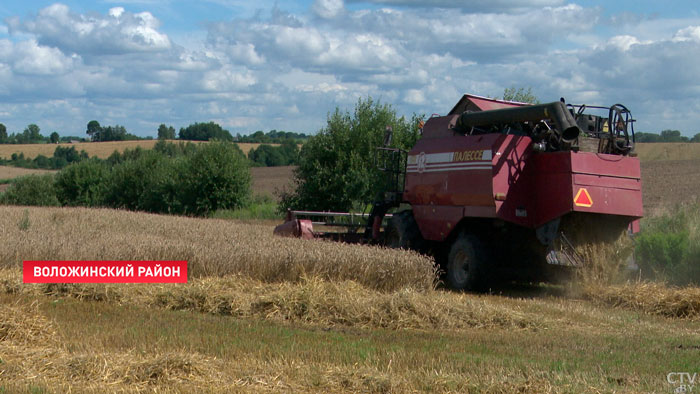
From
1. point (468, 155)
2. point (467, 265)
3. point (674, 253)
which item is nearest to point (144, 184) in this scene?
point (467, 265)

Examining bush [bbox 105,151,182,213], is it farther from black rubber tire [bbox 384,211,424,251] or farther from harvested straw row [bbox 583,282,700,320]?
harvested straw row [bbox 583,282,700,320]

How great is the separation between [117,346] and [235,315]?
2.33 m

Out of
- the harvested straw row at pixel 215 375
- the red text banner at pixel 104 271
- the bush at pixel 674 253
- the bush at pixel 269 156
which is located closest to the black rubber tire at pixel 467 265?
the bush at pixel 674 253

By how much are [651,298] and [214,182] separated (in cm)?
3050

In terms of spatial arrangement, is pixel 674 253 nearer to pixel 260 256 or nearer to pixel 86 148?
pixel 260 256

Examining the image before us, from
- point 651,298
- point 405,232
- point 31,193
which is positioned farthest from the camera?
point 31,193

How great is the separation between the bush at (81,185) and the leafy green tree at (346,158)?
19284 mm

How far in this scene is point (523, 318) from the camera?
941 centimetres

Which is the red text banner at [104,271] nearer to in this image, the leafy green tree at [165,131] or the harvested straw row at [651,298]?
the harvested straw row at [651,298]

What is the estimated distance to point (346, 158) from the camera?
3073cm

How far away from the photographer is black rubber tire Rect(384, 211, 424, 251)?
14.2 meters

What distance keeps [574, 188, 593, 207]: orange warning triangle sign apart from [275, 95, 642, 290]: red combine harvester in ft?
0.05

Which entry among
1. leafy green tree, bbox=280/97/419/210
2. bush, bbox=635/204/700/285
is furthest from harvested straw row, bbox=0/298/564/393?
leafy green tree, bbox=280/97/419/210

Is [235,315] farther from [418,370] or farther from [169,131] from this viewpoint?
[169,131]
